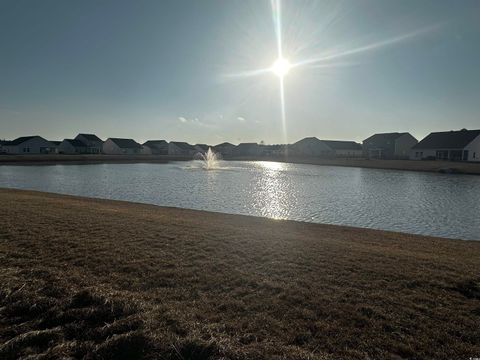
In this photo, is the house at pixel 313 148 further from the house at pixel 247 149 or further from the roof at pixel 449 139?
the house at pixel 247 149

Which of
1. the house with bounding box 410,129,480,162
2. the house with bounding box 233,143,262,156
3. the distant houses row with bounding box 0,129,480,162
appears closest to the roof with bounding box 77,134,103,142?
the distant houses row with bounding box 0,129,480,162

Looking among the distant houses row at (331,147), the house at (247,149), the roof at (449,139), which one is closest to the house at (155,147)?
the distant houses row at (331,147)

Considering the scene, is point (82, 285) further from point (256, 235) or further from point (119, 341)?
point (256, 235)

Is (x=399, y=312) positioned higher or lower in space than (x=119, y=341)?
lower

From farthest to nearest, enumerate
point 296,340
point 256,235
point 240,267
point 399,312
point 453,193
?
point 453,193 → point 256,235 → point 240,267 → point 399,312 → point 296,340

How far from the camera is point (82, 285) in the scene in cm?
568

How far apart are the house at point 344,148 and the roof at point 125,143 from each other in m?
75.6

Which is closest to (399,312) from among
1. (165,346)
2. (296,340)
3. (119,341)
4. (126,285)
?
(296,340)

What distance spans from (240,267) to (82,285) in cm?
314

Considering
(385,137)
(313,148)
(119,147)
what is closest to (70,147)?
(119,147)

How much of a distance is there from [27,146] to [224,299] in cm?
12033

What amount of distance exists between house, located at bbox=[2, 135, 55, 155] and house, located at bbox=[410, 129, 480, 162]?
377ft

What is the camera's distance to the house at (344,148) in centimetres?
11069

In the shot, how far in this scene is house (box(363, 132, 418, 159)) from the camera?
8944 cm
